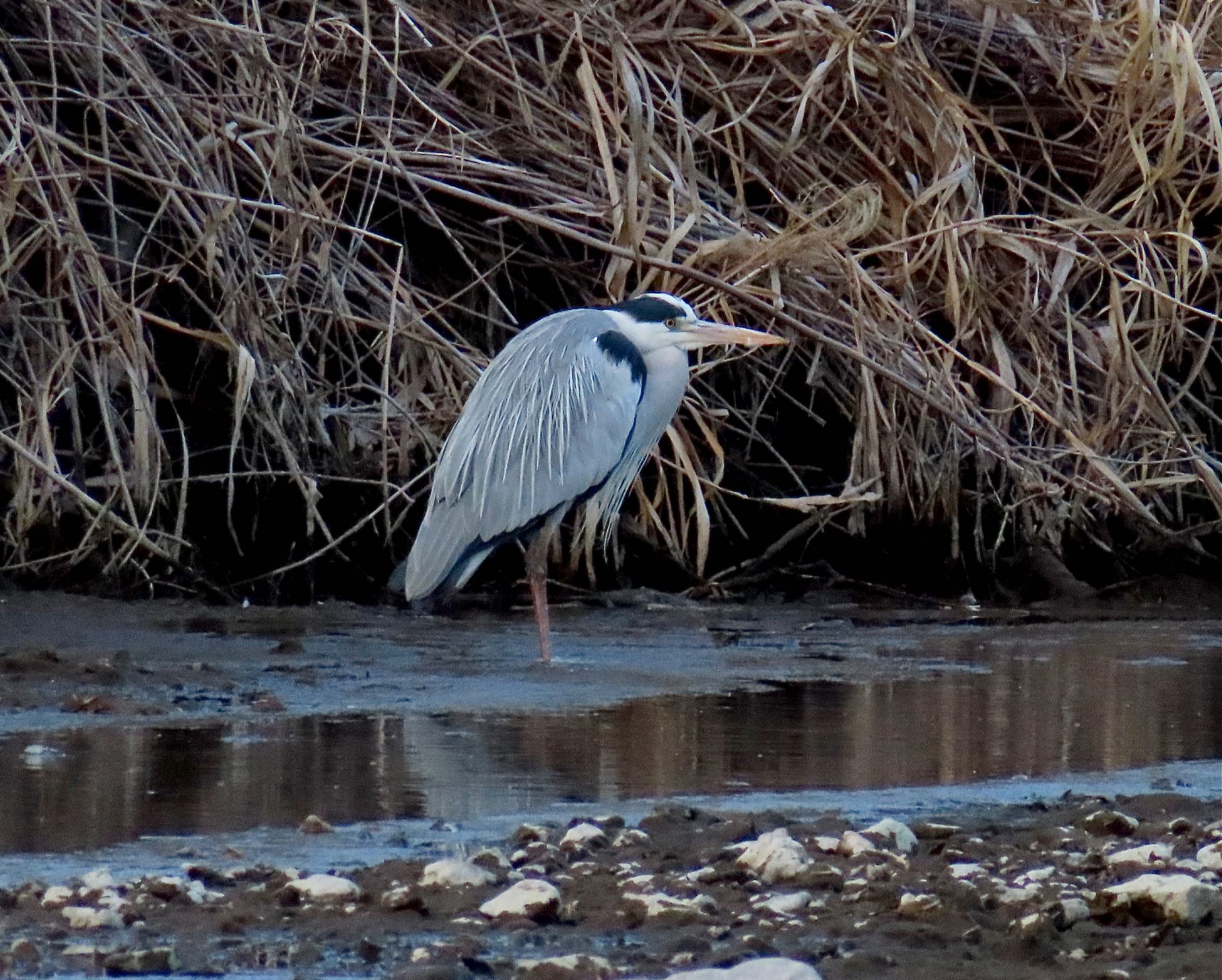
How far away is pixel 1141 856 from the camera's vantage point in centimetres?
312

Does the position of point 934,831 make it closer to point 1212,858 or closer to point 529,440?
point 1212,858

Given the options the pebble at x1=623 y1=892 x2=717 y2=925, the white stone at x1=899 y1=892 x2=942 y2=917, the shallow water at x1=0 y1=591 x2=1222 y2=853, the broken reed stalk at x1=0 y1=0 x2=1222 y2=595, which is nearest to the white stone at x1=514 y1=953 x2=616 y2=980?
the pebble at x1=623 y1=892 x2=717 y2=925

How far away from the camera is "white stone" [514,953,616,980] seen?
247 cm

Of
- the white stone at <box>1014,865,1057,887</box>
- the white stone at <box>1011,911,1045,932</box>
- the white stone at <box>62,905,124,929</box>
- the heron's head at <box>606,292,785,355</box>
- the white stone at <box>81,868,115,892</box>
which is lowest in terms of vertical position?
the white stone at <box>1011,911,1045,932</box>

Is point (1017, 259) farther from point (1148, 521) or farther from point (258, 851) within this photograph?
point (258, 851)

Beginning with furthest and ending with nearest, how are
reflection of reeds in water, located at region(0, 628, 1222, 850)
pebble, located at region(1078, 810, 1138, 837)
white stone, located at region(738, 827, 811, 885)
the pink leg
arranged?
the pink leg → reflection of reeds in water, located at region(0, 628, 1222, 850) → pebble, located at region(1078, 810, 1138, 837) → white stone, located at region(738, 827, 811, 885)

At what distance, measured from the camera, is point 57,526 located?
20.5 ft

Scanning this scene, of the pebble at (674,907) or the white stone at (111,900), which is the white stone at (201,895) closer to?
the white stone at (111,900)

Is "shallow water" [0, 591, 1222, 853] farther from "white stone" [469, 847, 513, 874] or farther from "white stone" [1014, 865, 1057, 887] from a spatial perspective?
"white stone" [1014, 865, 1057, 887]

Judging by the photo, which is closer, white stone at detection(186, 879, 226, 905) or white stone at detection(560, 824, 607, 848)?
white stone at detection(186, 879, 226, 905)

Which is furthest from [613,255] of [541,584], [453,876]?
[453,876]

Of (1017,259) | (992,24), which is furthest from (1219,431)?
(992,24)

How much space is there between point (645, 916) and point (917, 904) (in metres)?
0.34

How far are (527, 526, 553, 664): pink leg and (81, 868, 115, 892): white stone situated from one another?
2.76m
